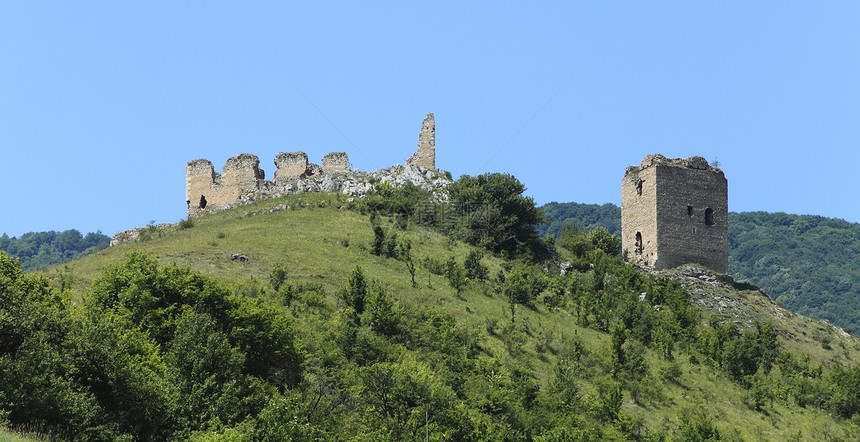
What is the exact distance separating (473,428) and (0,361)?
42.1 feet

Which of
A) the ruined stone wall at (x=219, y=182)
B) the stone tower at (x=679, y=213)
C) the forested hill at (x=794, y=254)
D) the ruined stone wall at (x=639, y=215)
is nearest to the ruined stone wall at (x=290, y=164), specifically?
the ruined stone wall at (x=219, y=182)

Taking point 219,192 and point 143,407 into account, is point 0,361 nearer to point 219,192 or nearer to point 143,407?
point 143,407

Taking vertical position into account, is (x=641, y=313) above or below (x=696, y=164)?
below

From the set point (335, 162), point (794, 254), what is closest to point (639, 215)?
point (335, 162)

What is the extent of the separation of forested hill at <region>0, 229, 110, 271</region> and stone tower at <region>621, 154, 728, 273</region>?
282ft

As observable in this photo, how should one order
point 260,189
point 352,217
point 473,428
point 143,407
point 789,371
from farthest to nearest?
point 260,189 → point 352,217 → point 789,371 → point 473,428 → point 143,407

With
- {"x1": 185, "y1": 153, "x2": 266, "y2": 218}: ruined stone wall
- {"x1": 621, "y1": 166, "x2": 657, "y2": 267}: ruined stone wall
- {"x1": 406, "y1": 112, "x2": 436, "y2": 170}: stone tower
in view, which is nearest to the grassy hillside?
{"x1": 621, "y1": 166, "x2": 657, "y2": 267}: ruined stone wall

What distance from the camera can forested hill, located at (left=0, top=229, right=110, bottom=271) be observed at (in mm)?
122250

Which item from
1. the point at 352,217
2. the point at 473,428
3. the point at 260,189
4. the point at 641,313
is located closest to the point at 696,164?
the point at 641,313

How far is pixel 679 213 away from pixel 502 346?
2062 centimetres

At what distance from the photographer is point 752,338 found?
42312mm

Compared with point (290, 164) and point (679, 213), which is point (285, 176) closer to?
point (290, 164)

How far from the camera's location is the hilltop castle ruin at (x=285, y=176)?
57812 millimetres

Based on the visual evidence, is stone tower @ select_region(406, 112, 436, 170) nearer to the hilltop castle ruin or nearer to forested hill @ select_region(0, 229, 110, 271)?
the hilltop castle ruin
